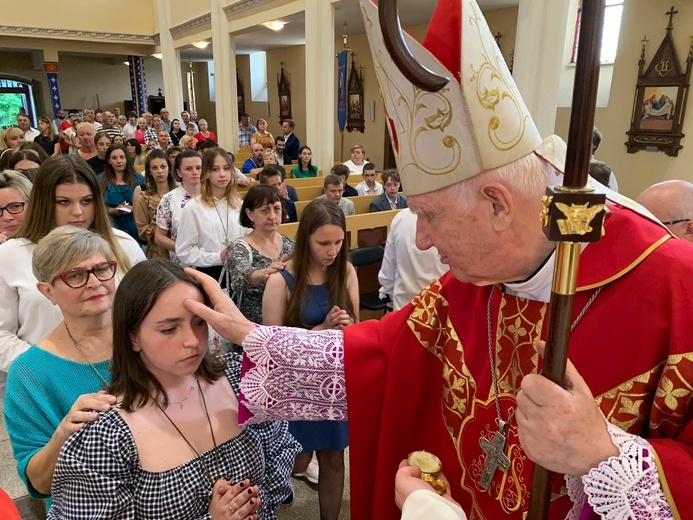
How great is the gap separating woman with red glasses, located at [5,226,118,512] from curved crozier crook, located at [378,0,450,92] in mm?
1203

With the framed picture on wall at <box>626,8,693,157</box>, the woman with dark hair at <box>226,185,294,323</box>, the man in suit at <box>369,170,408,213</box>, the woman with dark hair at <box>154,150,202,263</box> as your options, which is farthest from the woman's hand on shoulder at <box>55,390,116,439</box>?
the framed picture on wall at <box>626,8,693,157</box>

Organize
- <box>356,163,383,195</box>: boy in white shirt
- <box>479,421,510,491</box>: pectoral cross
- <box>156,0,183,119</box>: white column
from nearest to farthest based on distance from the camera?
<box>479,421,510,491</box>: pectoral cross → <box>356,163,383,195</box>: boy in white shirt → <box>156,0,183,119</box>: white column

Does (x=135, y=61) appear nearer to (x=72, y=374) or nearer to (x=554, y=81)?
(x=554, y=81)

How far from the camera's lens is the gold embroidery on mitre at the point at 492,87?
1035 millimetres

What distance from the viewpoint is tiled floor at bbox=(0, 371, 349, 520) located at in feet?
7.97

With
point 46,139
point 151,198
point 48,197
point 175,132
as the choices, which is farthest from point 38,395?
point 175,132

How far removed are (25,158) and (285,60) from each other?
13.7 meters

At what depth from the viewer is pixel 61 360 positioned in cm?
167

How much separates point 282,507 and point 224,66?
1098 centimetres

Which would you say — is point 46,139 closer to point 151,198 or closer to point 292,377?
point 151,198

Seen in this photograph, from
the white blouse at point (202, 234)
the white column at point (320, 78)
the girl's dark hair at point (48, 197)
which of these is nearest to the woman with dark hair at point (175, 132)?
the white column at point (320, 78)

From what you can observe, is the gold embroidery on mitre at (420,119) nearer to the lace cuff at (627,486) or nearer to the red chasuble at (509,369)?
the red chasuble at (509,369)

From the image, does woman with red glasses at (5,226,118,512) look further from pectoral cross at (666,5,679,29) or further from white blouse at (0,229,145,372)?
pectoral cross at (666,5,679,29)

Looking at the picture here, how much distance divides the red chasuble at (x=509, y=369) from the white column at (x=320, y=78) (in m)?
8.02
